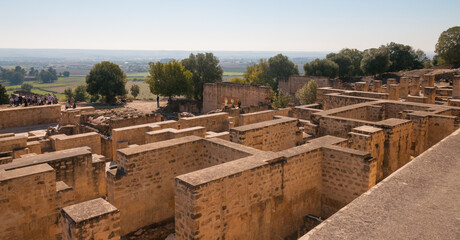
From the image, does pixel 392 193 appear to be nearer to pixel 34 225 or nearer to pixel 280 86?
pixel 34 225

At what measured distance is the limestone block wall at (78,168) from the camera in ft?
31.1

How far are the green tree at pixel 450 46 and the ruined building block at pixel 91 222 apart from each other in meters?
50.8

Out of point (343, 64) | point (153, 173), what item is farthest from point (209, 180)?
point (343, 64)

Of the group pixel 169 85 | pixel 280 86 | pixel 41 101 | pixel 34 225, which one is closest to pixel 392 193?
pixel 34 225

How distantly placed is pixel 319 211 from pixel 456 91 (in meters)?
16.4

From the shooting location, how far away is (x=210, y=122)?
16.5m

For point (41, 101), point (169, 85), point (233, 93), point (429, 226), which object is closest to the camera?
point (429, 226)

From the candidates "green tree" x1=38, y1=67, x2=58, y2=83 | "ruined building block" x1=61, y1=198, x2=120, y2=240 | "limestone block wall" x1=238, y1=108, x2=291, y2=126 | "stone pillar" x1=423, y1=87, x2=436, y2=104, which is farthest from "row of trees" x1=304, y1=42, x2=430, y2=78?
"green tree" x1=38, y1=67, x2=58, y2=83

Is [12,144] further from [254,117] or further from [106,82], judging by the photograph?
[106,82]

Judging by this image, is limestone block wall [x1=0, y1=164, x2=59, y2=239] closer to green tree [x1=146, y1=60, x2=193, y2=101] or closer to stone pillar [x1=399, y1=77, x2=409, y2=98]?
stone pillar [x1=399, y1=77, x2=409, y2=98]

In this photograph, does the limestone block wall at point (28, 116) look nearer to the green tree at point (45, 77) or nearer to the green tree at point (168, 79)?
the green tree at point (168, 79)

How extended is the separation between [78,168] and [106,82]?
122 ft

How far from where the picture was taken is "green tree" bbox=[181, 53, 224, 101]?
49469 mm

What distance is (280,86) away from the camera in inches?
1965
